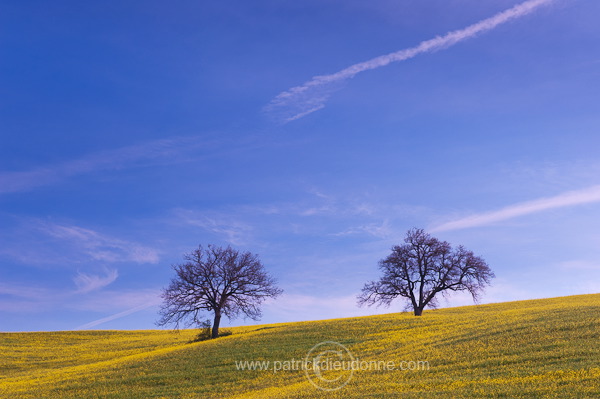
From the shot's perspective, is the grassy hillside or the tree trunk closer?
the grassy hillside

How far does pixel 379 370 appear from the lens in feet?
80.2

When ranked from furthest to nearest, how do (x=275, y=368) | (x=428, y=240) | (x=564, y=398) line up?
(x=428, y=240)
(x=275, y=368)
(x=564, y=398)

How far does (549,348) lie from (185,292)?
131 feet

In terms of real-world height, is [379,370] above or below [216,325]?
below

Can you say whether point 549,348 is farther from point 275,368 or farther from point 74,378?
point 74,378

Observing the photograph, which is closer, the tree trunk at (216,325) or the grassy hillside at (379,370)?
the grassy hillside at (379,370)

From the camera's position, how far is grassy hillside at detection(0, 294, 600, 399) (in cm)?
1759

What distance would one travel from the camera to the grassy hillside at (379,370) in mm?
17594

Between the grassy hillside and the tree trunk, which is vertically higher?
the tree trunk

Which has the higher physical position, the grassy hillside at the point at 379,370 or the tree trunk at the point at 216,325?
the tree trunk at the point at 216,325

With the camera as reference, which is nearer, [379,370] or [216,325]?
[379,370]

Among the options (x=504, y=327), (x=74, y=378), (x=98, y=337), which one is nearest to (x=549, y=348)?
(x=504, y=327)

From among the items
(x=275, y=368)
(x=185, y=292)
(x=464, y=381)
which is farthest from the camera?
Result: (x=185, y=292)

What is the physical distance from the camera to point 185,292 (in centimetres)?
5406
